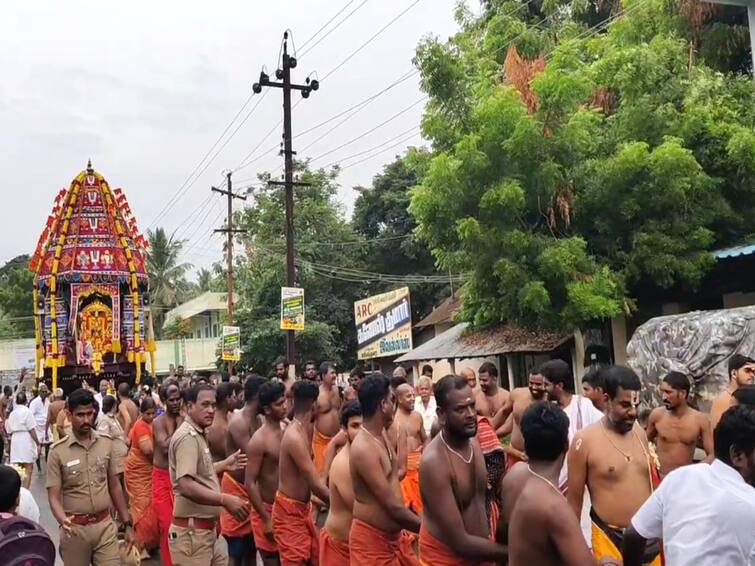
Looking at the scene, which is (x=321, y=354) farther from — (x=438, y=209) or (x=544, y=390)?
(x=544, y=390)

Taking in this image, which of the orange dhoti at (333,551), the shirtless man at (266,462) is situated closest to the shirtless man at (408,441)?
the shirtless man at (266,462)

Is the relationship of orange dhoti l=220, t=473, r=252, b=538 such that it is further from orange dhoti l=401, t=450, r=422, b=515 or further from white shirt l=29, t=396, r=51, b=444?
white shirt l=29, t=396, r=51, b=444

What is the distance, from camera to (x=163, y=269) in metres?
54.6

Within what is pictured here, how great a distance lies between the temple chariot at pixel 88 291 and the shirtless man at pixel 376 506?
1076 inches

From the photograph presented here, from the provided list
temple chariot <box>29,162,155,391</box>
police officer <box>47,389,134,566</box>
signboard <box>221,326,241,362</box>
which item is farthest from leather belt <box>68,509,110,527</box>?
temple chariot <box>29,162,155,391</box>

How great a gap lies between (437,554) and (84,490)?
317cm

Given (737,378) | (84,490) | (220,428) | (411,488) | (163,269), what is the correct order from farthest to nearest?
(163,269)
(220,428)
(411,488)
(737,378)
(84,490)

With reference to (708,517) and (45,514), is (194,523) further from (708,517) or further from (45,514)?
(45,514)

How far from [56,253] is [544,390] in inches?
1044

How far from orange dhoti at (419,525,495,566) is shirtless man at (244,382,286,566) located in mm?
2294

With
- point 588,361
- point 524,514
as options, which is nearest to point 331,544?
point 524,514

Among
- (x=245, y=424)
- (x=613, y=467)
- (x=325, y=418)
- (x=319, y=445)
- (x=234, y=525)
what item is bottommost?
(x=234, y=525)

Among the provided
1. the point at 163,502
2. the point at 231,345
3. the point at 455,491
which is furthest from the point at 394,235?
the point at 455,491

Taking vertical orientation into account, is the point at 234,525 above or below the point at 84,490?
below
